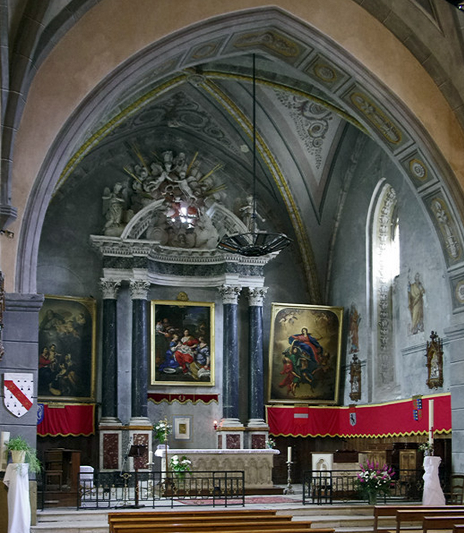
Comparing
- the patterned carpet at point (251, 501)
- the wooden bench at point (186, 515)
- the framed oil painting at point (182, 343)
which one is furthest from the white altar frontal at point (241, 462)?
the wooden bench at point (186, 515)

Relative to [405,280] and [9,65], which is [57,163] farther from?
[405,280]

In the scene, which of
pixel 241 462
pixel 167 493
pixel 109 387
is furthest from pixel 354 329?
pixel 167 493

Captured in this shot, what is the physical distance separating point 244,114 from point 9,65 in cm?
800

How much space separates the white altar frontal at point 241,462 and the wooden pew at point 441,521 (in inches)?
322

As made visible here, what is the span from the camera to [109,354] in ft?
61.3

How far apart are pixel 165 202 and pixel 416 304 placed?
6022mm

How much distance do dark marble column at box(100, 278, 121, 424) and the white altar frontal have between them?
1.42 m

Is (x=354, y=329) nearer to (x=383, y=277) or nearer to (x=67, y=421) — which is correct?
(x=383, y=277)

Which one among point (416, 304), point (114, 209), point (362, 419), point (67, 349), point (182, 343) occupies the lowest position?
point (362, 419)

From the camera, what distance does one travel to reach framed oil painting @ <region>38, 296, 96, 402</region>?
1833 cm

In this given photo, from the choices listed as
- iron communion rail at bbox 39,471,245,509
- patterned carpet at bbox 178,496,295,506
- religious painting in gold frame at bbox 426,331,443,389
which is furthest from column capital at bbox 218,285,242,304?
patterned carpet at bbox 178,496,295,506

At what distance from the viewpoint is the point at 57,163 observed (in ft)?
43.1

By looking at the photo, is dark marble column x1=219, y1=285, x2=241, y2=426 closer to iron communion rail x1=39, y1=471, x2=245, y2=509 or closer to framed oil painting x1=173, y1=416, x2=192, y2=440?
framed oil painting x1=173, y1=416, x2=192, y2=440

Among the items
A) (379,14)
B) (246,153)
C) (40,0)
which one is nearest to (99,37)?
(40,0)
